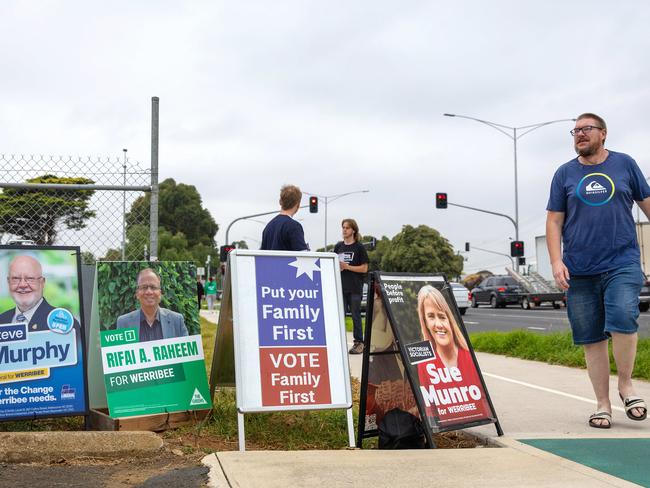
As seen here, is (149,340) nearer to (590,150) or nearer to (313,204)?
(590,150)

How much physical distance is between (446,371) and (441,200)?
38.0 m

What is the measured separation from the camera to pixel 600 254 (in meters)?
5.41

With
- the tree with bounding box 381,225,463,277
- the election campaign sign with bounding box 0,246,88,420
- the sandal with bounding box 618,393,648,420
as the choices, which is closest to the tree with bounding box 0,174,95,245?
the election campaign sign with bounding box 0,246,88,420

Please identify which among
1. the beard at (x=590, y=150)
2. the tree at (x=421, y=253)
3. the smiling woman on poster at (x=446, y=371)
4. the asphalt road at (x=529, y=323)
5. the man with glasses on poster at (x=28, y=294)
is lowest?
the asphalt road at (x=529, y=323)

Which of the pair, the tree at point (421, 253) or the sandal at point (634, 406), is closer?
the sandal at point (634, 406)

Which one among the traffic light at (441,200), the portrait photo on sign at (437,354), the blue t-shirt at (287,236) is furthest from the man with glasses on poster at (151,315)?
Result: the traffic light at (441,200)

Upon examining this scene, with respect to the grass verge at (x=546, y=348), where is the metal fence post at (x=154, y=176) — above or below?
above

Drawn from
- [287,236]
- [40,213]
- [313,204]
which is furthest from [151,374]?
[313,204]

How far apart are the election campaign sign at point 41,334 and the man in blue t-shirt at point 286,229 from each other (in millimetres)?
1685

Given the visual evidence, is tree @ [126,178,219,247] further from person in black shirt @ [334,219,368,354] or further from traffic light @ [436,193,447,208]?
person in black shirt @ [334,219,368,354]

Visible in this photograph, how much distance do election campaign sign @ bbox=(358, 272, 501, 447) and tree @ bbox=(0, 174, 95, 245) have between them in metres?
3.34

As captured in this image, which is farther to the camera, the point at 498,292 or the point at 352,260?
the point at 498,292

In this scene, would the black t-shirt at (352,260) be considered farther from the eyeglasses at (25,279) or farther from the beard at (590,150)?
the eyeglasses at (25,279)

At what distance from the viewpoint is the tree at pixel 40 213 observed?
24.1 ft
